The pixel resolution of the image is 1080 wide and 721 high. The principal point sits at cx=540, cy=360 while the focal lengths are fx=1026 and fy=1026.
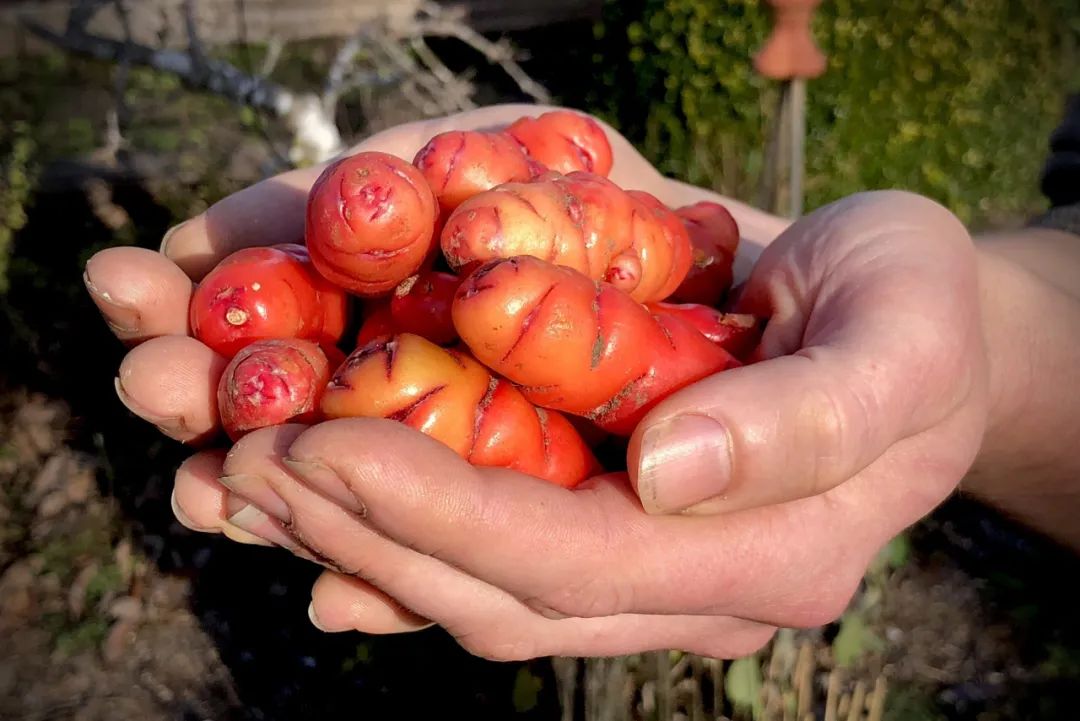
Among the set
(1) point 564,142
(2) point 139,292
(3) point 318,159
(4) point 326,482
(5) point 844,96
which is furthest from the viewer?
(5) point 844,96

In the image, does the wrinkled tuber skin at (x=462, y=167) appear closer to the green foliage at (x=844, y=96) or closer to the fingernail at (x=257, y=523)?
the fingernail at (x=257, y=523)

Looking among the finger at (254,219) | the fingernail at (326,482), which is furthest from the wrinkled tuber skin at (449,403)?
the finger at (254,219)

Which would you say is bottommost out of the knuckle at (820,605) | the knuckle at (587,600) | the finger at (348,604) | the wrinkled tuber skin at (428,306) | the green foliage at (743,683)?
the green foliage at (743,683)

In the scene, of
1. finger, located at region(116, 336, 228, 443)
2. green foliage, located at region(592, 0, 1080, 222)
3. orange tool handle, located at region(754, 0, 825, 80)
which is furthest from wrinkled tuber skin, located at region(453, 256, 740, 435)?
green foliage, located at region(592, 0, 1080, 222)

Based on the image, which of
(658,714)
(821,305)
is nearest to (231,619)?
(658,714)

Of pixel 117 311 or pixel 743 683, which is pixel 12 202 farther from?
pixel 743 683

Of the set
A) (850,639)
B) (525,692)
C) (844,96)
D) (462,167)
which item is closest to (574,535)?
(462,167)
